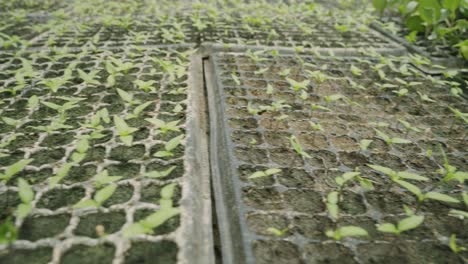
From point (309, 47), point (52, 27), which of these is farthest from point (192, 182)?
point (52, 27)

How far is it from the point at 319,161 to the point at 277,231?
538 millimetres

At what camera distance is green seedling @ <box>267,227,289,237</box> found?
40.8 inches

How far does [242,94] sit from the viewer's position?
199cm

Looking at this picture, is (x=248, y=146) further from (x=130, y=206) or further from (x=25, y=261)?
(x=25, y=261)

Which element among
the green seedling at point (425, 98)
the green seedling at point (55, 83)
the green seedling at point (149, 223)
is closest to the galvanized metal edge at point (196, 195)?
the green seedling at point (149, 223)

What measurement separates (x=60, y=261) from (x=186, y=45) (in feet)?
6.35

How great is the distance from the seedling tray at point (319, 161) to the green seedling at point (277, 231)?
2 cm

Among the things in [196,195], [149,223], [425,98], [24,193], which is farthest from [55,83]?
[425,98]

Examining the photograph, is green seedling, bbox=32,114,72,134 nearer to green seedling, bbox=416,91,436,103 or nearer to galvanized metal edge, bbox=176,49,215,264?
galvanized metal edge, bbox=176,49,215,264

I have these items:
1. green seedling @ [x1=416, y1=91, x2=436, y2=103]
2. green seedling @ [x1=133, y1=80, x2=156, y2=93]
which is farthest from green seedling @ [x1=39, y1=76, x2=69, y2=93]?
green seedling @ [x1=416, y1=91, x2=436, y2=103]

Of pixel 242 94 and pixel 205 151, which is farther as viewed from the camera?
pixel 242 94

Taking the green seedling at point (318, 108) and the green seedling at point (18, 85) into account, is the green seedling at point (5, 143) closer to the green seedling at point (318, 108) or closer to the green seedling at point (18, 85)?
the green seedling at point (18, 85)

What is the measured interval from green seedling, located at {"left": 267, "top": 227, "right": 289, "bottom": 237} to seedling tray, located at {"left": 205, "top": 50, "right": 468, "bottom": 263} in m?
0.02

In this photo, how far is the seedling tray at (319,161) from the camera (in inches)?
42.6
